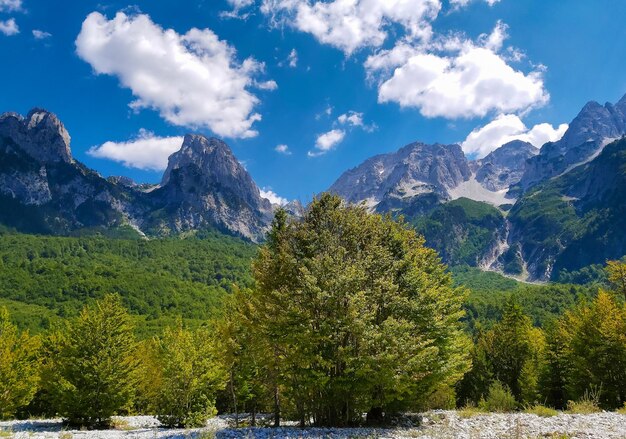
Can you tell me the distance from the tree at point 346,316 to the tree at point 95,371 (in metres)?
17.9

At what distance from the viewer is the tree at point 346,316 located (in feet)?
71.5

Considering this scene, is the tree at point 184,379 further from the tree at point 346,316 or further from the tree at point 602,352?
the tree at point 602,352

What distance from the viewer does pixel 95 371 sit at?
120 ft

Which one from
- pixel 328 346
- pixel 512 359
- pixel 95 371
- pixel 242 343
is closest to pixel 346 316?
pixel 328 346

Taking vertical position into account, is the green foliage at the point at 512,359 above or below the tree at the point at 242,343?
below

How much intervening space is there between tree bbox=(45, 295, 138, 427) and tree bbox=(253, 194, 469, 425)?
707 inches

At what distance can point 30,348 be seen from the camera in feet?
148

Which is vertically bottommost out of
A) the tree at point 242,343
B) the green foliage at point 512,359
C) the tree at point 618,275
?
the green foliage at point 512,359

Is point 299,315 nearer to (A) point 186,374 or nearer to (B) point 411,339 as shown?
(B) point 411,339

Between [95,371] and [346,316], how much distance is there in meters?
26.7

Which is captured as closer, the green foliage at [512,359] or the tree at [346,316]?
the tree at [346,316]

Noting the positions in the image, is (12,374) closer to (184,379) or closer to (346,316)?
(184,379)

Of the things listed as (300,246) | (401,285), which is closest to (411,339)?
(401,285)

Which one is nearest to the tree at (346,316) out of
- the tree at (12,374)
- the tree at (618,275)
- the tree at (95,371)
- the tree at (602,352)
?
the tree at (95,371)
